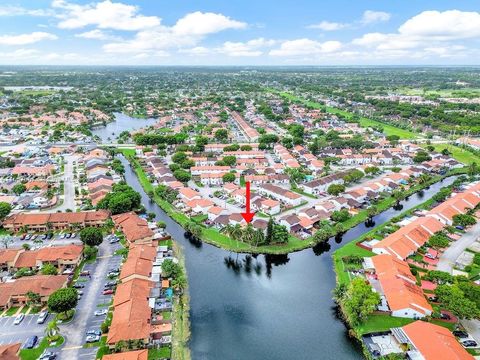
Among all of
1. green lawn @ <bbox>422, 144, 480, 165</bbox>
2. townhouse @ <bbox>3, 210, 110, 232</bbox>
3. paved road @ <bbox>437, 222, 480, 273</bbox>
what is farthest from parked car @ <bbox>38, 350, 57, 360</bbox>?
green lawn @ <bbox>422, 144, 480, 165</bbox>

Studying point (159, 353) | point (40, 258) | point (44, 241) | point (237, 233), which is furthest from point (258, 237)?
point (44, 241)

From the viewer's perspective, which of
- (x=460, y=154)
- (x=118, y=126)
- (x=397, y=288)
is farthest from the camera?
(x=118, y=126)

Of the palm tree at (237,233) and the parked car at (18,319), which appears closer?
the parked car at (18,319)

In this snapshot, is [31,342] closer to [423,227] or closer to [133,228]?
[133,228]

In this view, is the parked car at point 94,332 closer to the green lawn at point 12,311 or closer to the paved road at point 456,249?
the green lawn at point 12,311

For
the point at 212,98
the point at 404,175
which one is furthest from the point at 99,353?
the point at 212,98

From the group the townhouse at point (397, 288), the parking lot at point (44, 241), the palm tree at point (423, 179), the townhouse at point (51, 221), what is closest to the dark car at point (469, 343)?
the townhouse at point (397, 288)

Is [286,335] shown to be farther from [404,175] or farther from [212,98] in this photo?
[212,98]
